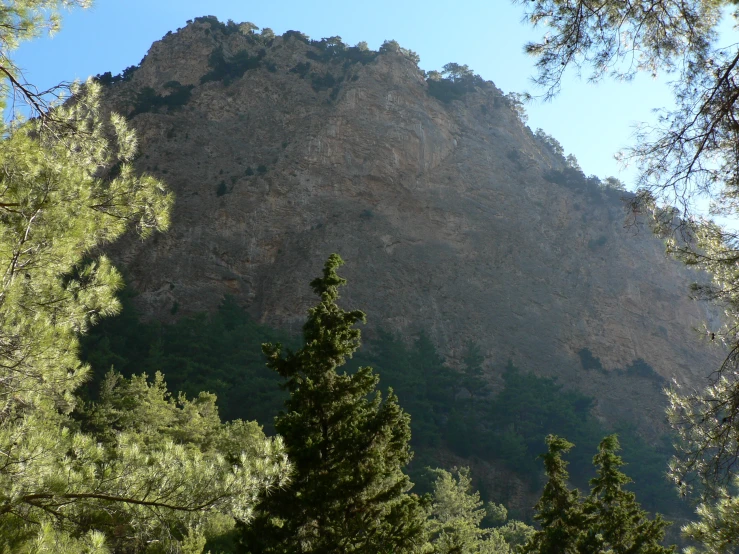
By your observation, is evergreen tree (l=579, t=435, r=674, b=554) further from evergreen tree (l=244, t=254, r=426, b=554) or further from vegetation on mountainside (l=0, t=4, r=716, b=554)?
evergreen tree (l=244, t=254, r=426, b=554)

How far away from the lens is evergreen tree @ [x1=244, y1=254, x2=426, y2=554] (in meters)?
6.32

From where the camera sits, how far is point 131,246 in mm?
38406

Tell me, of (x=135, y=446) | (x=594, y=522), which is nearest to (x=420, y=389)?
(x=594, y=522)

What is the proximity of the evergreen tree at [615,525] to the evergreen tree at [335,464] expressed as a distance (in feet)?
12.2

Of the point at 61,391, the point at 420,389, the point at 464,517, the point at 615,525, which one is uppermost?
the point at 420,389

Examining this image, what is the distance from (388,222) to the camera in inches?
1797

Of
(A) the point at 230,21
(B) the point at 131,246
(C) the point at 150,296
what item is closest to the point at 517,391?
(C) the point at 150,296

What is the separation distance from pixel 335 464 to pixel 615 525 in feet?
18.8

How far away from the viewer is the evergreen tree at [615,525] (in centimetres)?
914

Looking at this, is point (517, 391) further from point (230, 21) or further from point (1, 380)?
point (230, 21)

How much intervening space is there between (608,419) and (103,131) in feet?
135

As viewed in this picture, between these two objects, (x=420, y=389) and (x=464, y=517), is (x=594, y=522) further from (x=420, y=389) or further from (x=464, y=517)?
(x=420, y=389)

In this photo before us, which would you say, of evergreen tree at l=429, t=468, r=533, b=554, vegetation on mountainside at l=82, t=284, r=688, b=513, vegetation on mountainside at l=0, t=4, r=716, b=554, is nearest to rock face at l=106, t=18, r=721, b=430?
vegetation on mountainside at l=82, t=284, r=688, b=513

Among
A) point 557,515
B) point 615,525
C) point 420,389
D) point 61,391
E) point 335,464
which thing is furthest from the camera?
point 420,389
